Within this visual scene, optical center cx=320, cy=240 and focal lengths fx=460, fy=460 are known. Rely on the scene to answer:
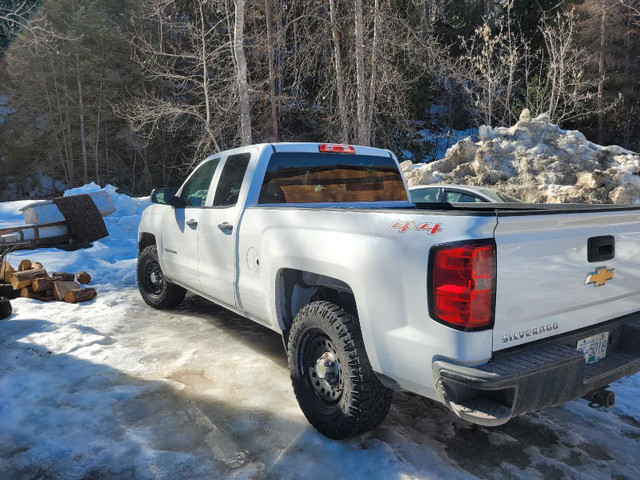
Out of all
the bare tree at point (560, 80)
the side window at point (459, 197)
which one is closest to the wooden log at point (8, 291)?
the side window at point (459, 197)

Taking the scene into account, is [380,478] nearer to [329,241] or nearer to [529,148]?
[329,241]

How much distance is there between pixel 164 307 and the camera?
6.05 m

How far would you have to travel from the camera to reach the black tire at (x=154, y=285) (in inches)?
233

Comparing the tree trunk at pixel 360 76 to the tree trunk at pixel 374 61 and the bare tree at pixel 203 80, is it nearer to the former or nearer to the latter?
the tree trunk at pixel 374 61

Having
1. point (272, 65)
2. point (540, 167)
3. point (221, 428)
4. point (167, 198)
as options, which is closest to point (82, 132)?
point (272, 65)

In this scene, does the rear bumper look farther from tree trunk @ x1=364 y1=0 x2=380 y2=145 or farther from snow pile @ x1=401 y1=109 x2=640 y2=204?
tree trunk @ x1=364 y1=0 x2=380 y2=145

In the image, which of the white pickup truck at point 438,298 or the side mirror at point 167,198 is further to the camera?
the side mirror at point 167,198

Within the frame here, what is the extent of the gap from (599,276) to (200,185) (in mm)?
3919

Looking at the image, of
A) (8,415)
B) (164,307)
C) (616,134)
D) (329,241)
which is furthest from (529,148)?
(616,134)

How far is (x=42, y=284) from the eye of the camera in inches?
252

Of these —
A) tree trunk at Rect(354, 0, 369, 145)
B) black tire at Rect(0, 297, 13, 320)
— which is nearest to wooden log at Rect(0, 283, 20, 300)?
black tire at Rect(0, 297, 13, 320)

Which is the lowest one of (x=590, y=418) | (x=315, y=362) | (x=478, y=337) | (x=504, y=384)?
(x=590, y=418)

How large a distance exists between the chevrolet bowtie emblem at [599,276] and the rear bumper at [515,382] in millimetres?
403

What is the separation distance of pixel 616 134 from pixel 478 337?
35.0 meters
